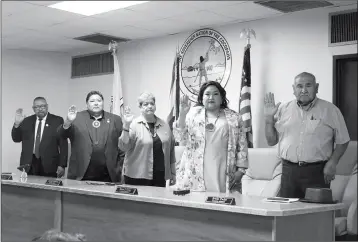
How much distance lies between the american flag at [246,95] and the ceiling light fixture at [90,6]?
100cm

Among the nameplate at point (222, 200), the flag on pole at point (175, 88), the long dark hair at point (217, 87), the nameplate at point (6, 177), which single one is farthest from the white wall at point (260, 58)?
the nameplate at point (222, 200)

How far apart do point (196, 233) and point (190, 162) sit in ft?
1.70

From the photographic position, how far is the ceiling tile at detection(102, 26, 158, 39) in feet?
12.0

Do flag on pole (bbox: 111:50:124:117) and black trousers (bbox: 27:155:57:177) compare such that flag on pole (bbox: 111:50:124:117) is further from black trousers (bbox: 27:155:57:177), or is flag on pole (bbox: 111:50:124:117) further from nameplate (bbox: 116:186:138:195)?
nameplate (bbox: 116:186:138:195)

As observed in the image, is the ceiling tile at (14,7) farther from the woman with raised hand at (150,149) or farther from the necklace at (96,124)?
the woman with raised hand at (150,149)

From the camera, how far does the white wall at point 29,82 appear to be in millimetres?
3539

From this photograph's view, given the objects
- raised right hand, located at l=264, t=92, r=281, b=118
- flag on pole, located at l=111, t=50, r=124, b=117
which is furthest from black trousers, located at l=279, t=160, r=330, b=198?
flag on pole, located at l=111, t=50, r=124, b=117

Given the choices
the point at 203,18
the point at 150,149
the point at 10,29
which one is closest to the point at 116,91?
the point at 203,18

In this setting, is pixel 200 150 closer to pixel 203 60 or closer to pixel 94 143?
pixel 94 143

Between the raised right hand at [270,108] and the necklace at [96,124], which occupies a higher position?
the raised right hand at [270,108]

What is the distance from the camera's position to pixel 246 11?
11.3 feet

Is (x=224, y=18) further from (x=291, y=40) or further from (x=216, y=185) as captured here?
(x=216, y=185)

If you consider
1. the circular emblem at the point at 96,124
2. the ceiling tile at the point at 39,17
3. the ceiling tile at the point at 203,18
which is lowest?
→ the circular emblem at the point at 96,124

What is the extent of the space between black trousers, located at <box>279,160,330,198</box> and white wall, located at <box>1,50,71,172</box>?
70.2 inches
